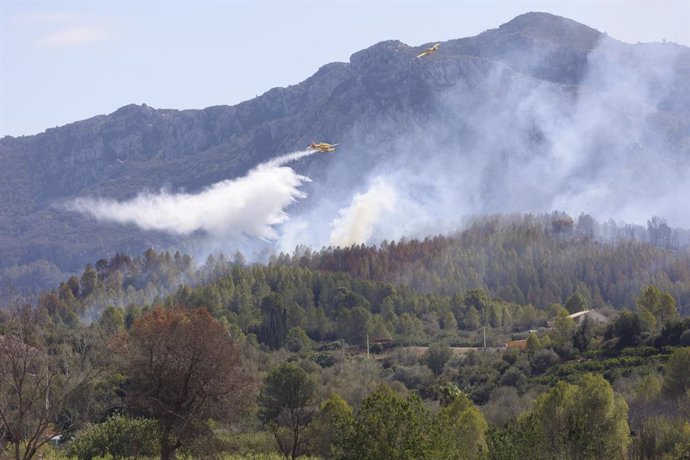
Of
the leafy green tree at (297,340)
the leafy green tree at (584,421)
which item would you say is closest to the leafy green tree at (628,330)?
the leafy green tree at (584,421)

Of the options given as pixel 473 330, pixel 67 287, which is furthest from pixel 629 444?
pixel 67 287

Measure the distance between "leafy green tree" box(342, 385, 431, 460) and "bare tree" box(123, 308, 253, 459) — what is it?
10989 millimetres

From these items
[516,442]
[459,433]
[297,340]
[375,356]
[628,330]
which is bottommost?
[375,356]

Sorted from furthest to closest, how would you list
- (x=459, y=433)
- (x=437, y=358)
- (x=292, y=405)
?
(x=437, y=358) → (x=292, y=405) → (x=459, y=433)

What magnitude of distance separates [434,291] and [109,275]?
2287 inches

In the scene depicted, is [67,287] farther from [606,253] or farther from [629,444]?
[629,444]

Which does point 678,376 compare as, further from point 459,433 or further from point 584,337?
point 584,337

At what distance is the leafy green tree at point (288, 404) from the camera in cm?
6506

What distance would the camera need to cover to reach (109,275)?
17400cm

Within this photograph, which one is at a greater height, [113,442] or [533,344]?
[113,442]

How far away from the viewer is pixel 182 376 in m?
48.2

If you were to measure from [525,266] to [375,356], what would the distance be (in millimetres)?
51937

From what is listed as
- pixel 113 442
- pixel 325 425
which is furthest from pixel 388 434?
pixel 325 425

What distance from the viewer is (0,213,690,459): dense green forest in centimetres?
4431
